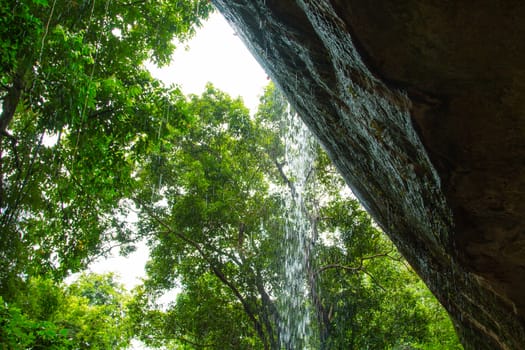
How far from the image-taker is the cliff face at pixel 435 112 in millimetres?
2264

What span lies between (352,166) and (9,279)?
254 inches

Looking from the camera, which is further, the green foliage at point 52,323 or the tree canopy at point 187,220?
the tree canopy at point 187,220

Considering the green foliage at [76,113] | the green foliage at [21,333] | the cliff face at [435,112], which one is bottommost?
the green foliage at [21,333]

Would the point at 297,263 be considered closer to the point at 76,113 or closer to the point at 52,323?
the point at 52,323

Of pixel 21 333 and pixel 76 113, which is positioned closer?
pixel 21 333

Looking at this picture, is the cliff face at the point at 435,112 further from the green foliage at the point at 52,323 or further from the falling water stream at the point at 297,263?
the falling water stream at the point at 297,263

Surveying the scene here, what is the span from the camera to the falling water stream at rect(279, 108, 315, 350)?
1018 cm

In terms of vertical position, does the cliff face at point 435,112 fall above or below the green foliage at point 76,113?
below

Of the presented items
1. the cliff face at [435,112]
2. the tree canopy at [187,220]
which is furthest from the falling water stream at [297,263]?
the cliff face at [435,112]

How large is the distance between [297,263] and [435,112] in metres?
8.42

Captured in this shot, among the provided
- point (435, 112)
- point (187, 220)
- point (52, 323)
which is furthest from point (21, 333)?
point (187, 220)

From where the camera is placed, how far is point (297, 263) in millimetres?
10430

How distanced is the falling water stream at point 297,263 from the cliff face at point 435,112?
19.5ft

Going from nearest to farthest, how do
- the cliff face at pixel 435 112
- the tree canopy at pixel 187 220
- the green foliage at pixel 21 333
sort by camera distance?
the cliff face at pixel 435 112 → the green foliage at pixel 21 333 → the tree canopy at pixel 187 220
